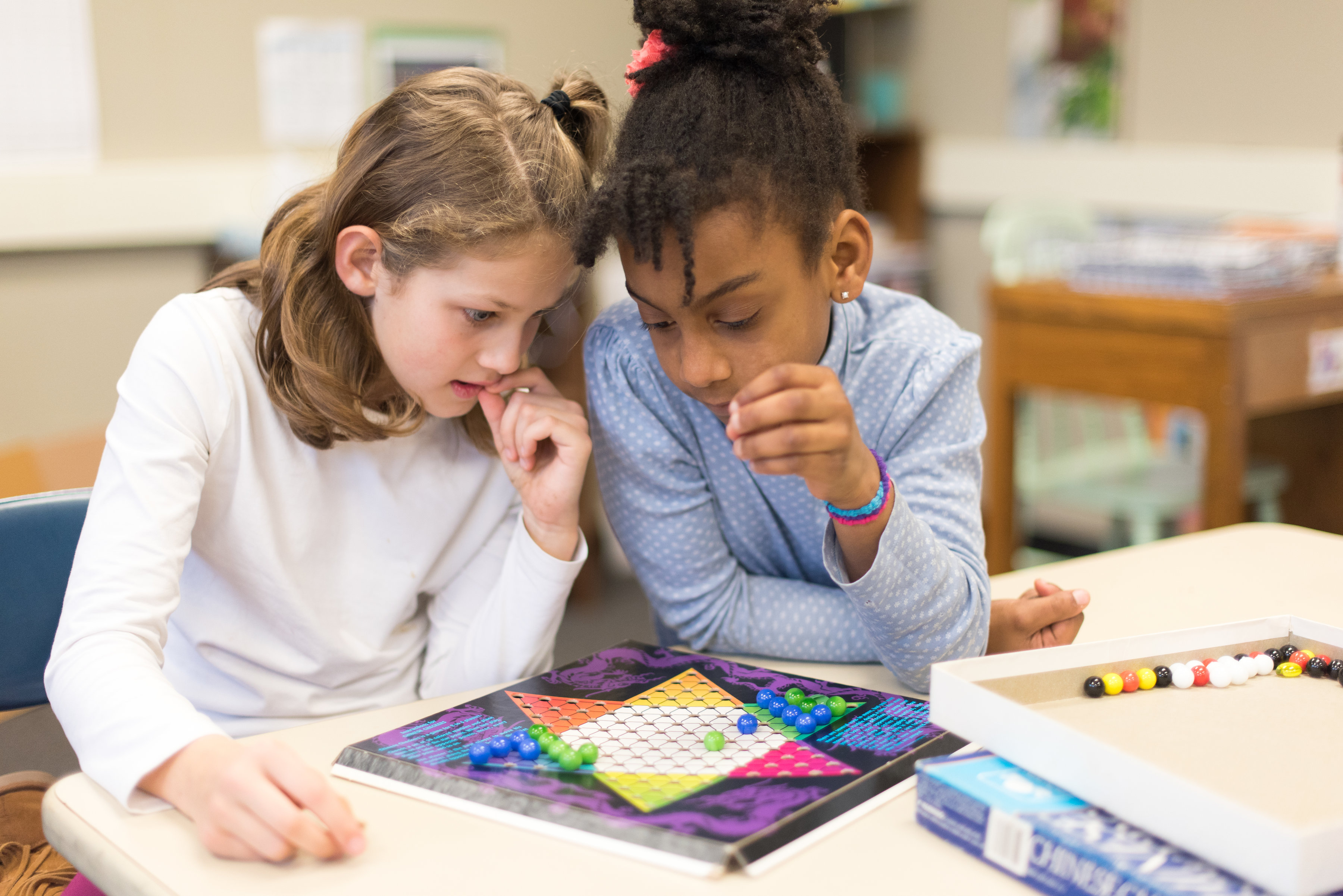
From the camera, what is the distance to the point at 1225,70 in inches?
103

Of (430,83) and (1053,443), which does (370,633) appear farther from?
(1053,443)

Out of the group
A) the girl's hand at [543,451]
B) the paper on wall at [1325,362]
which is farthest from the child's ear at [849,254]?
the paper on wall at [1325,362]

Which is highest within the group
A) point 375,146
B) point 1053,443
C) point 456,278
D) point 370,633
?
point 375,146

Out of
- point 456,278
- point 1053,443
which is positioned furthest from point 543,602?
point 1053,443

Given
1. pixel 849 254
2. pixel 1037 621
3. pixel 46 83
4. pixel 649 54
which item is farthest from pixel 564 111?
pixel 46 83

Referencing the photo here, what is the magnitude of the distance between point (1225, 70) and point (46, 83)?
101 inches

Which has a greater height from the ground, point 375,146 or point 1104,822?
point 375,146

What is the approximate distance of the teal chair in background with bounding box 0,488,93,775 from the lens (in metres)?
0.87

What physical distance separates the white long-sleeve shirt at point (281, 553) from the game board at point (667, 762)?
209 millimetres

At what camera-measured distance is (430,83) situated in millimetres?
915

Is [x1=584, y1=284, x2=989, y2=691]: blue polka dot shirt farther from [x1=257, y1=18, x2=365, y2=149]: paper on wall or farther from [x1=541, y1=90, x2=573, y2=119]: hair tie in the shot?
[x1=257, y1=18, x2=365, y2=149]: paper on wall

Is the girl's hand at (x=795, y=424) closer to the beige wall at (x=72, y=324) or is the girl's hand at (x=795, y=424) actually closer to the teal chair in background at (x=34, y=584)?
the teal chair in background at (x=34, y=584)

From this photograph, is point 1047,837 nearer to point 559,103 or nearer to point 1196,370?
point 559,103

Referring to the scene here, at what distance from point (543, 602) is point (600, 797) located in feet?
1.20
